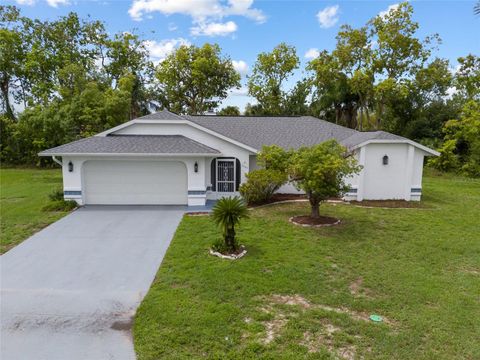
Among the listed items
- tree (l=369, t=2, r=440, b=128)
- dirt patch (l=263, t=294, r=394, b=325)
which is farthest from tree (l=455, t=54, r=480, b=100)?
dirt patch (l=263, t=294, r=394, b=325)

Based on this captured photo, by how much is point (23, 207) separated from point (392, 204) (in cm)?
1609

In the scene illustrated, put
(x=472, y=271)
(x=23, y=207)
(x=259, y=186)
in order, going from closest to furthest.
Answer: (x=472, y=271)
(x=23, y=207)
(x=259, y=186)

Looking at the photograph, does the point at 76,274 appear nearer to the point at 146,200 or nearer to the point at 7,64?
the point at 146,200

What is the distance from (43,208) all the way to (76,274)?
7.19 metres

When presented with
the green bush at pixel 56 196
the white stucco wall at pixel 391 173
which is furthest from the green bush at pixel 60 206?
the white stucco wall at pixel 391 173

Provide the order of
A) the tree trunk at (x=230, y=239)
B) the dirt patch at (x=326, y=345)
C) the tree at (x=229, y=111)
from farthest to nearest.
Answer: the tree at (x=229, y=111) < the tree trunk at (x=230, y=239) < the dirt patch at (x=326, y=345)

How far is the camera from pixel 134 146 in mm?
13930

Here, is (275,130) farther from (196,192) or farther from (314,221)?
(314,221)

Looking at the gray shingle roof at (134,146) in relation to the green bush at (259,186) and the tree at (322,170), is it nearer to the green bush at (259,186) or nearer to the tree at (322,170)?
the green bush at (259,186)

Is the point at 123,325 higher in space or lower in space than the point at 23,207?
lower

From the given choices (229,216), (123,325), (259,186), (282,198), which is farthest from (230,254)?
(282,198)

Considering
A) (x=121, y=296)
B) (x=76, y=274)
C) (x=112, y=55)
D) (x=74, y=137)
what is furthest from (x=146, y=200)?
(x=112, y=55)

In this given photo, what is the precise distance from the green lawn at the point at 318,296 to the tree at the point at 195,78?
3144 centimetres

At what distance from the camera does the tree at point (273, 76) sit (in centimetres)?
3728
